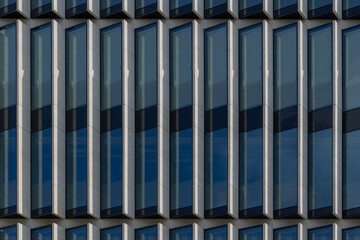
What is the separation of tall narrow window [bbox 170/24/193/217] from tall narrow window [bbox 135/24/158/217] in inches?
26.1

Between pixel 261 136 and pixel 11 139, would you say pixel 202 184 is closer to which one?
pixel 261 136

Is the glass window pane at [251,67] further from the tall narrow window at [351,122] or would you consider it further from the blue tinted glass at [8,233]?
the blue tinted glass at [8,233]

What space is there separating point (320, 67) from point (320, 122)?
2122 millimetres

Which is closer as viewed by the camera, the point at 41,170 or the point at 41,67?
the point at 41,170

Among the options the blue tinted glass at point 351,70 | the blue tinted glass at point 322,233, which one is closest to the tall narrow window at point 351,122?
the blue tinted glass at point 351,70

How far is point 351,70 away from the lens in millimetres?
51438

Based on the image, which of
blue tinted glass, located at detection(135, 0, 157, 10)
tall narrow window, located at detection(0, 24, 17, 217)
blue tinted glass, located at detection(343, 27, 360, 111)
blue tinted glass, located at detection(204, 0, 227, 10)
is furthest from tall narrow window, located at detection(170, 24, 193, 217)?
tall narrow window, located at detection(0, 24, 17, 217)

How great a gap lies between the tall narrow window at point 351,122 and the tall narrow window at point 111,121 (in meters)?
8.56

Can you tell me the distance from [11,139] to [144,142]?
5.09 m

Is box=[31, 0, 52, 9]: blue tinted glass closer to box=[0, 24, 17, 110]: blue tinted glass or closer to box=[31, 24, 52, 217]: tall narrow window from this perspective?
box=[31, 24, 52, 217]: tall narrow window

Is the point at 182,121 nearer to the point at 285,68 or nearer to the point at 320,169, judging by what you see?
the point at 285,68

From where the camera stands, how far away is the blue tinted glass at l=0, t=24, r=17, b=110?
51.8 metres

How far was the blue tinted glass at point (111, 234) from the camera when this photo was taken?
51.2m

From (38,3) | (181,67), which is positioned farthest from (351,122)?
(38,3)
